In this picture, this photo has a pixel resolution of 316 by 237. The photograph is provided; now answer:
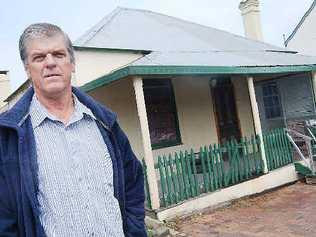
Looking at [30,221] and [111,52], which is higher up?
[111,52]

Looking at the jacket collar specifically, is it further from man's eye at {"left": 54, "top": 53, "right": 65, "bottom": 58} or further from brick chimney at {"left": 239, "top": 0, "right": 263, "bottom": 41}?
brick chimney at {"left": 239, "top": 0, "right": 263, "bottom": 41}

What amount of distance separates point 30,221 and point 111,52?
798cm

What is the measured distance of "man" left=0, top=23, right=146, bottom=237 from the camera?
1812 mm

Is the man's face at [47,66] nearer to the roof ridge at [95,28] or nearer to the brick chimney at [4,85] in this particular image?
the roof ridge at [95,28]

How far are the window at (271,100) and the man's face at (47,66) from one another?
38.7 feet

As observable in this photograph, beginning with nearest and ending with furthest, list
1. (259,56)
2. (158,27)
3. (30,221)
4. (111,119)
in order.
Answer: (30,221) < (111,119) < (259,56) < (158,27)

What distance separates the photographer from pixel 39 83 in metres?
2.02

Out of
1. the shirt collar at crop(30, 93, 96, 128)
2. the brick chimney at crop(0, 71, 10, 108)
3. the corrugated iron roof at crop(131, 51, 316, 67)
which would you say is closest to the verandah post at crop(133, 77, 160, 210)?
the corrugated iron roof at crop(131, 51, 316, 67)

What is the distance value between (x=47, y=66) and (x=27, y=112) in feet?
0.86

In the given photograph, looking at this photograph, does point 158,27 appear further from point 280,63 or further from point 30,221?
point 30,221

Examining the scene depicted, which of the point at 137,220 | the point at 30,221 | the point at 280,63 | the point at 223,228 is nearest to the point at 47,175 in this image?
the point at 30,221

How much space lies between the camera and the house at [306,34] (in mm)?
24195

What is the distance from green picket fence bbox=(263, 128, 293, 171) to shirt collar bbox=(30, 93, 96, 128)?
25.9 feet

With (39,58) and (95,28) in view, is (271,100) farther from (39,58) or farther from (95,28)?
(39,58)
